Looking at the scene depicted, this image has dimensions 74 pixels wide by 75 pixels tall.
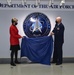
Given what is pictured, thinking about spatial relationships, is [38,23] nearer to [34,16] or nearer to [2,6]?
[34,16]

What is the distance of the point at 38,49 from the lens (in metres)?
7.27

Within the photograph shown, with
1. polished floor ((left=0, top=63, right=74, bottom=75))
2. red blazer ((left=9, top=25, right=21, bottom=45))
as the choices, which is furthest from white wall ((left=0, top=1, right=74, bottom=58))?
polished floor ((left=0, top=63, right=74, bottom=75))

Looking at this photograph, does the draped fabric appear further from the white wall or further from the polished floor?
the white wall

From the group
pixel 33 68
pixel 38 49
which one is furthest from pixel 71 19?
pixel 33 68

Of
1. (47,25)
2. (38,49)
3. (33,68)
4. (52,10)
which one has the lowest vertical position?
(33,68)

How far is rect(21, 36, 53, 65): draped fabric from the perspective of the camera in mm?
7188

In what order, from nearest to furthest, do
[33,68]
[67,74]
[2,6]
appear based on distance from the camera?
[67,74] < [33,68] < [2,6]

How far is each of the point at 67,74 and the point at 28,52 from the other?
187 centimetres

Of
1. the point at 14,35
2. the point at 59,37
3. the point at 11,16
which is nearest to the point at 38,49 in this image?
the point at 59,37

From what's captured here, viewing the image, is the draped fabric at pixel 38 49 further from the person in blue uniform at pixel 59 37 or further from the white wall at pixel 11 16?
the white wall at pixel 11 16

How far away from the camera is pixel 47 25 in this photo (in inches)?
354

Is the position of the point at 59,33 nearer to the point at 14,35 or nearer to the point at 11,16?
the point at 14,35

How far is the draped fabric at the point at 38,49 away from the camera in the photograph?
719 cm

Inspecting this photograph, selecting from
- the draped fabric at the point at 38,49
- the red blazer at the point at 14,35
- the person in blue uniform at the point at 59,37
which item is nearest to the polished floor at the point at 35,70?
the draped fabric at the point at 38,49
